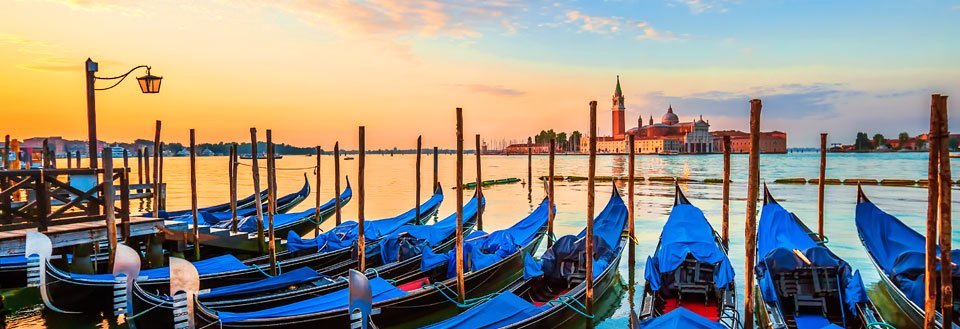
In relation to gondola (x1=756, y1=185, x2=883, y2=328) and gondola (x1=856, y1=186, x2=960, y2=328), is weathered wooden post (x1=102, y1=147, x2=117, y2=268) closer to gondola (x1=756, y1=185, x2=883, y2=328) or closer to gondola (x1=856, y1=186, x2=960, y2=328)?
gondola (x1=756, y1=185, x2=883, y2=328)

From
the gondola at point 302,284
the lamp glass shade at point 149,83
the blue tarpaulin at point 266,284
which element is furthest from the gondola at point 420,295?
the lamp glass shade at point 149,83

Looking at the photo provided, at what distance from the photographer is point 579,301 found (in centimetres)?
642

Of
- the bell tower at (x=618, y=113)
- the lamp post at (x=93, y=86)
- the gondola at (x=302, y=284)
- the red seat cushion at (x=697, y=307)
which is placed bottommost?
the red seat cushion at (x=697, y=307)

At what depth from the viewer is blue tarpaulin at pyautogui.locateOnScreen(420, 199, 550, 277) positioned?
7.61 m

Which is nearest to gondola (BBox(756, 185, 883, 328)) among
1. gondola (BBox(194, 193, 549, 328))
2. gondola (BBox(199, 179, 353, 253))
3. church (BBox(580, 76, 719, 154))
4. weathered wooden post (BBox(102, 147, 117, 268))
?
gondola (BBox(194, 193, 549, 328))

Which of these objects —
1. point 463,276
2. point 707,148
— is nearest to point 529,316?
point 463,276

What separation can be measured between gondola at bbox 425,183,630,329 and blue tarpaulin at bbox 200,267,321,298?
2.21 meters

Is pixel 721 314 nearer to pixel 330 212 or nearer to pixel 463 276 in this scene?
pixel 463 276

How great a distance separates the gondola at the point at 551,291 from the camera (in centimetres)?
527

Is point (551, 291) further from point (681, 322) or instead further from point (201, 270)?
point (201, 270)

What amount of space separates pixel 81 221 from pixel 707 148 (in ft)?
356

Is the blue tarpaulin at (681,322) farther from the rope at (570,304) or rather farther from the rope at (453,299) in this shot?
the rope at (453,299)

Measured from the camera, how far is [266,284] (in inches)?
260

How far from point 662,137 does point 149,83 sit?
360ft
